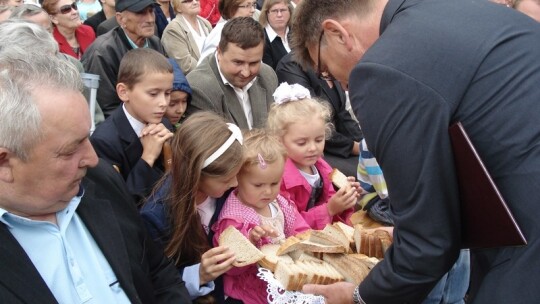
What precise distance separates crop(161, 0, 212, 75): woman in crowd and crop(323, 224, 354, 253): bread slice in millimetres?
3037

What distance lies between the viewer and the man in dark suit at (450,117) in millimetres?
1593

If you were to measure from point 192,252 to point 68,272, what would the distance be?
2.97ft

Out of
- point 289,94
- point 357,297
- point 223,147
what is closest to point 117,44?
point 289,94

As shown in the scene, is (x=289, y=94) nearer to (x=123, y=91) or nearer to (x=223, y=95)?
(x=223, y=95)

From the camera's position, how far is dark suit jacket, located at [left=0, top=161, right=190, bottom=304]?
1.62 meters

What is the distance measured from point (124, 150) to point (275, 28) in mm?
3226

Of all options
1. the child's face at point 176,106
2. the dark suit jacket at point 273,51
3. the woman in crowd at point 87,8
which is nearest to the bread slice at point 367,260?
the child's face at point 176,106

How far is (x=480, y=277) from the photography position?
1801 mm

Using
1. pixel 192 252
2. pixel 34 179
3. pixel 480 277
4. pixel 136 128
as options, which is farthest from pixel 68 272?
pixel 136 128

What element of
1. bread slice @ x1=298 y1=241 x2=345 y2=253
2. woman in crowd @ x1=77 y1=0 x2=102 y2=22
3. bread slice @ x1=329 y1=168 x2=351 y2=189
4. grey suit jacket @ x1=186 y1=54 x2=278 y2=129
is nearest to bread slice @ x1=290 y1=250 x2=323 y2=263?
bread slice @ x1=298 y1=241 x2=345 y2=253

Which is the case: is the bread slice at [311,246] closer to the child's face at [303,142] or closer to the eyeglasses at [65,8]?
the child's face at [303,142]

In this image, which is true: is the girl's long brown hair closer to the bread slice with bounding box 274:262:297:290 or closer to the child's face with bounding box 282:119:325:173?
the bread slice with bounding box 274:262:297:290

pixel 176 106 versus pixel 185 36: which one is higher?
pixel 176 106

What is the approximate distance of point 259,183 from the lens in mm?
2771
